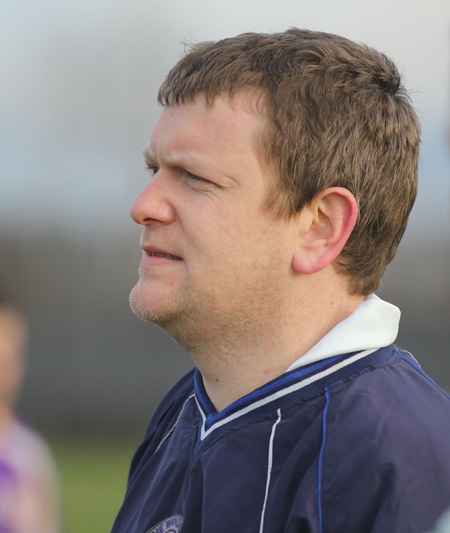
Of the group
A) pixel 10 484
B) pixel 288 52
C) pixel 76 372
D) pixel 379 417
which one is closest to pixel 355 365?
pixel 379 417

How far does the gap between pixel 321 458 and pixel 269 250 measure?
565 millimetres

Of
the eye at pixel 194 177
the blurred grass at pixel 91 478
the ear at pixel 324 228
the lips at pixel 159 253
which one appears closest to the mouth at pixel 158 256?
the lips at pixel 159 253

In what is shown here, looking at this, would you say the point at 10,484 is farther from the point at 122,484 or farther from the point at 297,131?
the point at 122,484

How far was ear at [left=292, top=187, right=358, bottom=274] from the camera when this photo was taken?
194 centimetres

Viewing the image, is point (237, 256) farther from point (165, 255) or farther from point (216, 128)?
point (216, 128)

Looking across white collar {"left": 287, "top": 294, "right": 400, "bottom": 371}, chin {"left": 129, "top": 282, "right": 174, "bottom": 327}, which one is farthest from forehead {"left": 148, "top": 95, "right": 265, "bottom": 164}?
white collar {"left": 287, "top": 294, "right": 400, "bottom": 371}

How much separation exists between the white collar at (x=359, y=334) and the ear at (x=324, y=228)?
0.54 feet

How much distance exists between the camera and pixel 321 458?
1625mm

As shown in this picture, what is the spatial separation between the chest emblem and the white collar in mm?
480

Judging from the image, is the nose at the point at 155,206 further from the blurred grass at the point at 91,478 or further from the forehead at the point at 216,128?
the blurred grass at the point at 91,478

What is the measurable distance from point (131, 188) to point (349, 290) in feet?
28.7

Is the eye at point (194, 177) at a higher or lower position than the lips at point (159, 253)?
higher

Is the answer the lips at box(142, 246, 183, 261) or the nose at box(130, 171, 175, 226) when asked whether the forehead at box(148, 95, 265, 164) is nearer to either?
the nose at box(130, 171, 175, 226)

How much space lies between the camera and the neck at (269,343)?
193cm
